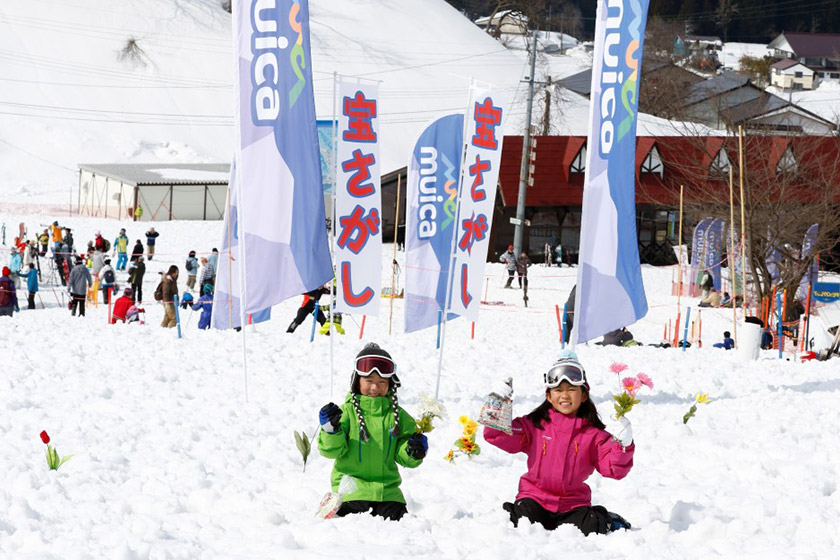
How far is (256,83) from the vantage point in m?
10.6

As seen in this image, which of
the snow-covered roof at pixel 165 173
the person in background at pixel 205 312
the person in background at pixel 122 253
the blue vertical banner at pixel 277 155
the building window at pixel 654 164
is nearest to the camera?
the blue vertical banner at pixel 277 155

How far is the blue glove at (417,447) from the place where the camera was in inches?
265

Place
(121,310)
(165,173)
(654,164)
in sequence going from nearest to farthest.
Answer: (121,310)
(654,164)
(165,173)

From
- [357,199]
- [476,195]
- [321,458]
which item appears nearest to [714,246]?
[476,195]

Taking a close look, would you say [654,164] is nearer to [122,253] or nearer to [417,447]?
[122,253]

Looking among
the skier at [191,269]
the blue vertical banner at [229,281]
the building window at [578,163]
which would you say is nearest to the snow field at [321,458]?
the blue vertical banner at [229,281]

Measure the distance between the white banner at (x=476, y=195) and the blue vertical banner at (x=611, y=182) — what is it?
9.32 feet

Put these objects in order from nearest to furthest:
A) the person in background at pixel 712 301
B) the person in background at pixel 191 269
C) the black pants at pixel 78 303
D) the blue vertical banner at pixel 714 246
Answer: the black pants at pixel 78 303 → the person in background at pixel 191 269 → the person in background at pixel 712 301 → the blue vertical banner at pixel 714 246

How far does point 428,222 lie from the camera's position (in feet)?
55.8

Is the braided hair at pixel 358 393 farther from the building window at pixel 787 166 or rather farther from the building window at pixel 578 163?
the building window at pixel 578 163

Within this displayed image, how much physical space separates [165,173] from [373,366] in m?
43.1

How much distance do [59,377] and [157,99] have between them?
63.0 metres

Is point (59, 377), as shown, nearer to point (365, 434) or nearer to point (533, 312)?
point (365, 434)

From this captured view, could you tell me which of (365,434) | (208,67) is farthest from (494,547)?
(208,67)
